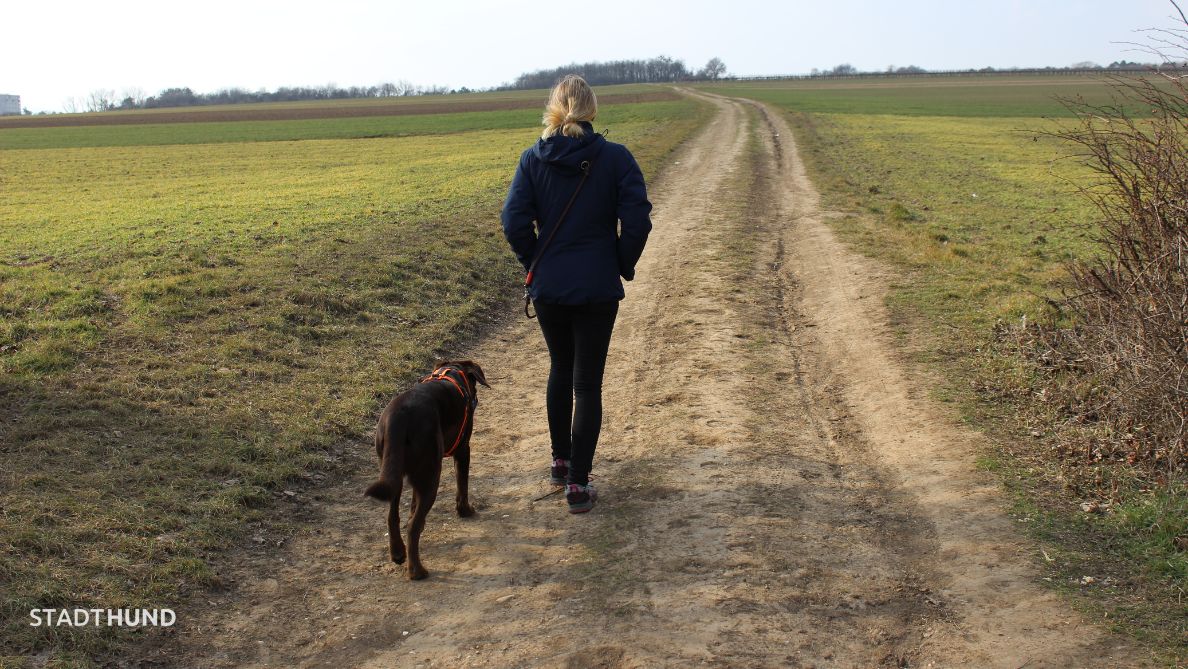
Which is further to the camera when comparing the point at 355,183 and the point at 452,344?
the point at 355,183

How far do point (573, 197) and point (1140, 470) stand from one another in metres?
3.62

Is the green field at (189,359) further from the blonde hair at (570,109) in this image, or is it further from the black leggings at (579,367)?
the blonde hair at (570,109)

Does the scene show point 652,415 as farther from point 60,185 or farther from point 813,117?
point 813,117

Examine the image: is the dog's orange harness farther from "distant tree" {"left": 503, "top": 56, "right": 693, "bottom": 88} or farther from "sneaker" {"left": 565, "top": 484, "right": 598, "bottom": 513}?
"distant tree" {"left": 503, "top": 56, "right": 693, "bottom": 88}

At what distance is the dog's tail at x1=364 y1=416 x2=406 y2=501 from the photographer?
4.03 m

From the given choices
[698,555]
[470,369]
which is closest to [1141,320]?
[698,555]

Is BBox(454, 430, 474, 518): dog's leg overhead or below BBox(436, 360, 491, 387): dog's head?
below

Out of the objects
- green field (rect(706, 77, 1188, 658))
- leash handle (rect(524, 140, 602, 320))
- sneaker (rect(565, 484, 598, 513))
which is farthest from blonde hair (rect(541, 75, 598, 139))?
green field (rect(706, 77, 1188, 658))

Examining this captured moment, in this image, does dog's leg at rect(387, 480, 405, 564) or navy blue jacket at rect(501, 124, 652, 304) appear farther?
navy blue jacket at rect(501, 124, 652, 304)

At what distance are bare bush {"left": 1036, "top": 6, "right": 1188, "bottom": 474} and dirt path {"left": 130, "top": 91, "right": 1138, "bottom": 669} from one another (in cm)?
95

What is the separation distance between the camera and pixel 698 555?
14.3 feet

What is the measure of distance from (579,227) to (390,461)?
5.21 feet

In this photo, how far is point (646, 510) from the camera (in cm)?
492

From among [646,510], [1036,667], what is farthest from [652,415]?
[1036,667]
